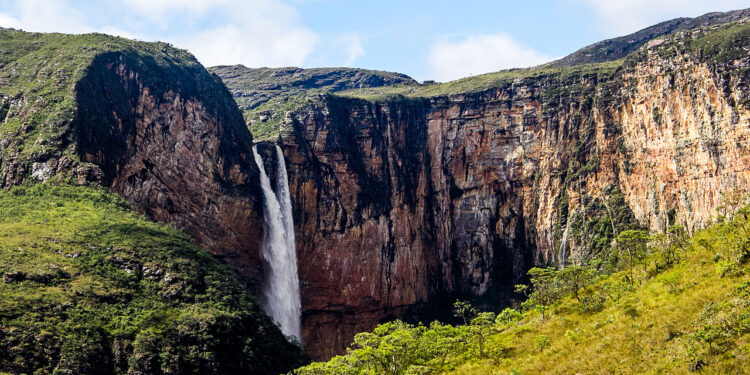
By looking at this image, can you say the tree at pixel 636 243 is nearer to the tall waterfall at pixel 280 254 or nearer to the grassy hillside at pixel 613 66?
the grassy hillside at pixel 613 66

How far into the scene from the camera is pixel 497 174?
2781 inches

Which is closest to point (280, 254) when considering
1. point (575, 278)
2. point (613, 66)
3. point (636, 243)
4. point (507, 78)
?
point (575, 278)

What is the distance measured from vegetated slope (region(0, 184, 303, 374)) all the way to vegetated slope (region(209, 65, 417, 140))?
37.8m

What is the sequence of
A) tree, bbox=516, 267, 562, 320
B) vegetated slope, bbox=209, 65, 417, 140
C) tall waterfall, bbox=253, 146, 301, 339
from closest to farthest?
tree, bbox=516, 267, 562, 320 → tall waterfall, bbox=253, 146, 301, 339 → vegetated slope, bbox=209, 65, 417, 140

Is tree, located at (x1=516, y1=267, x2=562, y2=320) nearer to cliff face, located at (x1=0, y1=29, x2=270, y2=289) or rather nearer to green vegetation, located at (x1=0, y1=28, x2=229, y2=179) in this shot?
cliff face, located at (x1=0, y1=29, x2=270, y2=289)

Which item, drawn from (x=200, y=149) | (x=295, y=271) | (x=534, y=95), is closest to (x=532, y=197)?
(x=534, y=95)

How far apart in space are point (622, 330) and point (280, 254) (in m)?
41.9

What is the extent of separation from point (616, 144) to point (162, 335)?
49.1m

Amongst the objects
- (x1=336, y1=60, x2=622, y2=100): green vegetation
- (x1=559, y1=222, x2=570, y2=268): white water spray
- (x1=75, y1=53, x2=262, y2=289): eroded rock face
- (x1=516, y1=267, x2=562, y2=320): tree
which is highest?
(x1=336, y1=60, x2=622, y2=100): green vegetation

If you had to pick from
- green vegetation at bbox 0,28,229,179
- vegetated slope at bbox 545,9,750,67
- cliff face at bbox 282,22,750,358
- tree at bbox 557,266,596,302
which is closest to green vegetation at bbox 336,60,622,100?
cliff face at bbox 282,22,750,358

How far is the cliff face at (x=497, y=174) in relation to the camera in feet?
182

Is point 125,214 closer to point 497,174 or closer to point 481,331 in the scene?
point 481,331

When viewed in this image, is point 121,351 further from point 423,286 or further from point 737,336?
point 423,286

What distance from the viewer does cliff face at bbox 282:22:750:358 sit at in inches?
2179
